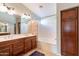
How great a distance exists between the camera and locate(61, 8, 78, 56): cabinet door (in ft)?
4.72

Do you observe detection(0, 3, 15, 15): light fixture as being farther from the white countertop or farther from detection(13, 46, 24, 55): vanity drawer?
detection(13, 46, 24, 55): vanity drawer

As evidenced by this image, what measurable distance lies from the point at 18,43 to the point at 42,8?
69 cm

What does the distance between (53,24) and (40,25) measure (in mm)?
211

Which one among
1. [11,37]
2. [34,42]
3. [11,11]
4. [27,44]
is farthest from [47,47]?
[11,11]

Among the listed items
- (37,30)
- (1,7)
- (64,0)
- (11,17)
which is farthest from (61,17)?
(1,7)

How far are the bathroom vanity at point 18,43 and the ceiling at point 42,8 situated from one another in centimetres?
40

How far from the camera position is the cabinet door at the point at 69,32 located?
1439 millimetres

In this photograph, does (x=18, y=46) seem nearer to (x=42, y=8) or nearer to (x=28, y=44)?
(x=28, y=44)

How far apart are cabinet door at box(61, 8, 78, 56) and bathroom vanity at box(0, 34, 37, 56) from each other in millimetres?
468

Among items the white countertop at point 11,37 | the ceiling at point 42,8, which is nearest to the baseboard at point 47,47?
the white countertop at point 11,37

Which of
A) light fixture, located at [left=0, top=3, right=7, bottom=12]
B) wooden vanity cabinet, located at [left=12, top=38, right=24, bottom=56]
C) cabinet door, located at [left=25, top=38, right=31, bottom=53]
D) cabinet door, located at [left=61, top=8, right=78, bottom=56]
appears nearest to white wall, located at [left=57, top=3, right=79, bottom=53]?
cabinet door, located at [left=61, top=8, right=78, bottom=56]

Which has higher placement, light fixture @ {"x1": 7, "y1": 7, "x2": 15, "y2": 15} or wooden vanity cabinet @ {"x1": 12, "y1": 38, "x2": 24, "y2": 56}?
light fixture @ {"x1": 7, "y1": 7, "x2": 15, "y2": 15}

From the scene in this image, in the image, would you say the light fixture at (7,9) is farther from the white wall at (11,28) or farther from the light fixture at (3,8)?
the white wall at (11,28)

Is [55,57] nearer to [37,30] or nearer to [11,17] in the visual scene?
→ [37,30]
